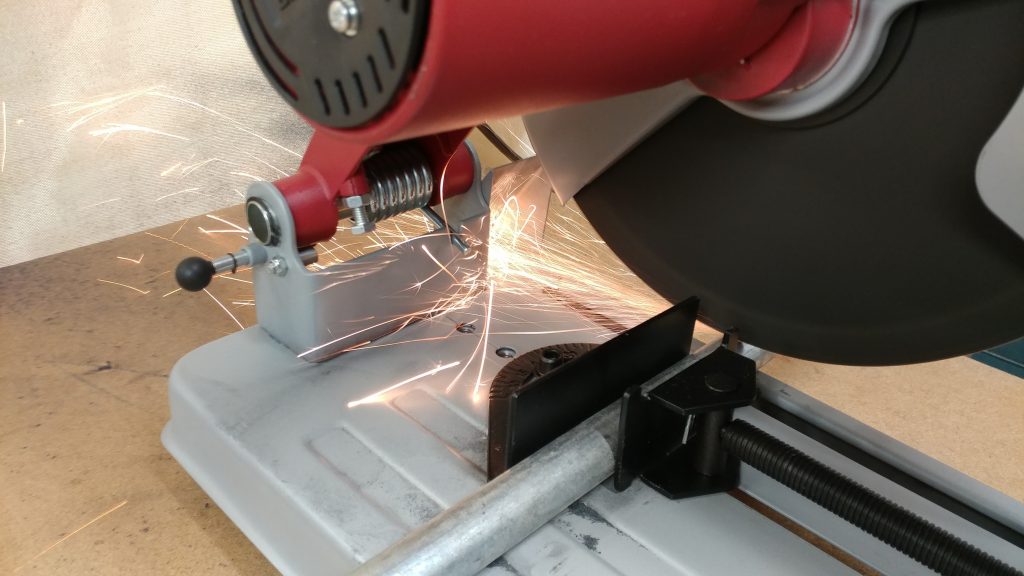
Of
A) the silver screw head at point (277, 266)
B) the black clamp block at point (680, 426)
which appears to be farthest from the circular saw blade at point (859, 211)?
the silver screw head at point (277, 266)

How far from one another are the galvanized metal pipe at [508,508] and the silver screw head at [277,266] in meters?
0.36

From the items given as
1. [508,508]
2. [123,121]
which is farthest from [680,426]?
[123,121]

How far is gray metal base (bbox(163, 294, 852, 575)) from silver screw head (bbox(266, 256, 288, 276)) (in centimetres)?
14

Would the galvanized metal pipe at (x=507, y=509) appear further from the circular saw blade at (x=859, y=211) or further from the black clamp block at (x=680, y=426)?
the circular saw blade at (x=859, y=211)

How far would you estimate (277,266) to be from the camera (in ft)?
3.28

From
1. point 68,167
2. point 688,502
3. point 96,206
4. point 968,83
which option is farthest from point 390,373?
point 68,167

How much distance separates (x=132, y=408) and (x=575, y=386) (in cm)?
64

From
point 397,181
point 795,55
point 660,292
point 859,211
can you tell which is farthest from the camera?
point 660,292

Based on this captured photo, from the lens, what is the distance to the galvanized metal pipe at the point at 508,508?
2.49 feet

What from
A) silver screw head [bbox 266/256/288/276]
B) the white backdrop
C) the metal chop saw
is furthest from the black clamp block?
the white backdrop

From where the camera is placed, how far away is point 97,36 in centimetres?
241

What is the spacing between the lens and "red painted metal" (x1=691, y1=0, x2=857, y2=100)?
745 mm

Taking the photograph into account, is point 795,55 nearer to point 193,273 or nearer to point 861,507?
point 861,507

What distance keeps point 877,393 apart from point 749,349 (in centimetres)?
30
